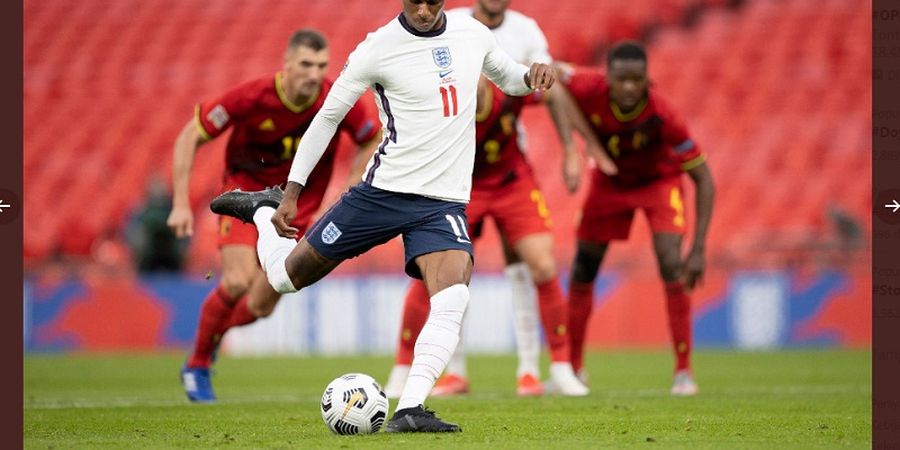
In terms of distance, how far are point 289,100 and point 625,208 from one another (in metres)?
2.62

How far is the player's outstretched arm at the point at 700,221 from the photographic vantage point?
9523mm

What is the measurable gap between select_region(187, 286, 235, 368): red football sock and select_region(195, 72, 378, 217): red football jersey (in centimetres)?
76

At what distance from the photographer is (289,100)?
8.85 metres

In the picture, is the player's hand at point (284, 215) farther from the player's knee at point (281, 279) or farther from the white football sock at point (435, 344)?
the white football sock at point (435, 344)

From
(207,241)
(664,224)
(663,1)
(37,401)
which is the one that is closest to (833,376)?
(664,224)

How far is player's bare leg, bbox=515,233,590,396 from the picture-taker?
943cm

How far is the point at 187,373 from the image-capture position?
9.12 meters

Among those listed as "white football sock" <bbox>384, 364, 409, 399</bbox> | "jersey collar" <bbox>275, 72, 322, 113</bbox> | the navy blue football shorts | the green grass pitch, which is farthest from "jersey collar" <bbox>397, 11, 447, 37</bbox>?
"white football sock" <bbox>384, 364, 409, 399</bbox>

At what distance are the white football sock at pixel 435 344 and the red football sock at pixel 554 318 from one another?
3148 millimetres

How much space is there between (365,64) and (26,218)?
16150 mm

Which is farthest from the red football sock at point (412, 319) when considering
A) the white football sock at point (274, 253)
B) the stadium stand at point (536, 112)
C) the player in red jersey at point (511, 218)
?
the stadium stand at point (536, 112)

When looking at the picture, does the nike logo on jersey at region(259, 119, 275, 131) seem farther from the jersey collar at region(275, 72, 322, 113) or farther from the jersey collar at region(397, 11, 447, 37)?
the jersey collar at region(397, 11, 447, 37)
